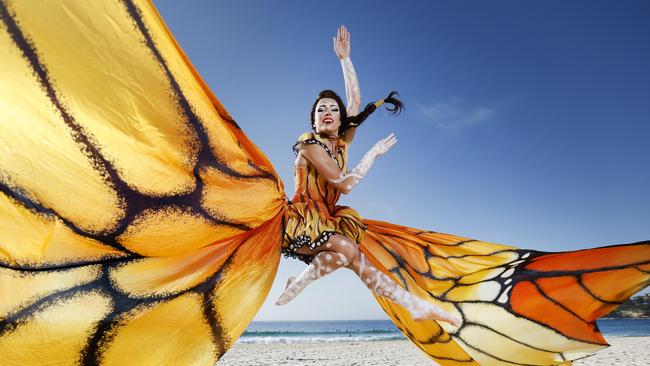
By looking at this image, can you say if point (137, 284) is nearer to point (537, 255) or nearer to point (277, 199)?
point (277, 199)

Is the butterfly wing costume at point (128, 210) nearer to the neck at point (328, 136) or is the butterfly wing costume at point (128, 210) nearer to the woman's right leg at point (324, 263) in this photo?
the woman's right leg at point (324, 263)

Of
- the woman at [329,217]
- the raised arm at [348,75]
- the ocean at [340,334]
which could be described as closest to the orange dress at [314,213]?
the woman at [329,217]

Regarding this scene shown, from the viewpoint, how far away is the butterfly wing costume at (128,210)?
1.62 meters

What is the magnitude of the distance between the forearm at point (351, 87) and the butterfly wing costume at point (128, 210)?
31.7 inches

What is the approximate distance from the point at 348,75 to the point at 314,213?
1.06m

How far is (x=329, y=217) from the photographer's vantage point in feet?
8.14

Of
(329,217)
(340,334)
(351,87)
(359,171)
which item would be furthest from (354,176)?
(340,334)

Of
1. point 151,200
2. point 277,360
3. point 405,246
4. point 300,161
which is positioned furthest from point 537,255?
point 277,360

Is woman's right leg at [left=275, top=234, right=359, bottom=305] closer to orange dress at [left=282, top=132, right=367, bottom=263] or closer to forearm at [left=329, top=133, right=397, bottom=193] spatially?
orange dress at [left=282, top=132, right=367, bottom=263]

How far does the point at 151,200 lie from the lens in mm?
1805

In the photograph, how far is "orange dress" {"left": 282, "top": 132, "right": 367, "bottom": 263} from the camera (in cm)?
235

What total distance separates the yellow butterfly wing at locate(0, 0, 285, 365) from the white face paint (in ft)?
2.59

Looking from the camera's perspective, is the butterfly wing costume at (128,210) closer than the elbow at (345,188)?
Yes

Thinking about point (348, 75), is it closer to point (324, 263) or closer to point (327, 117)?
point (327, 117)
